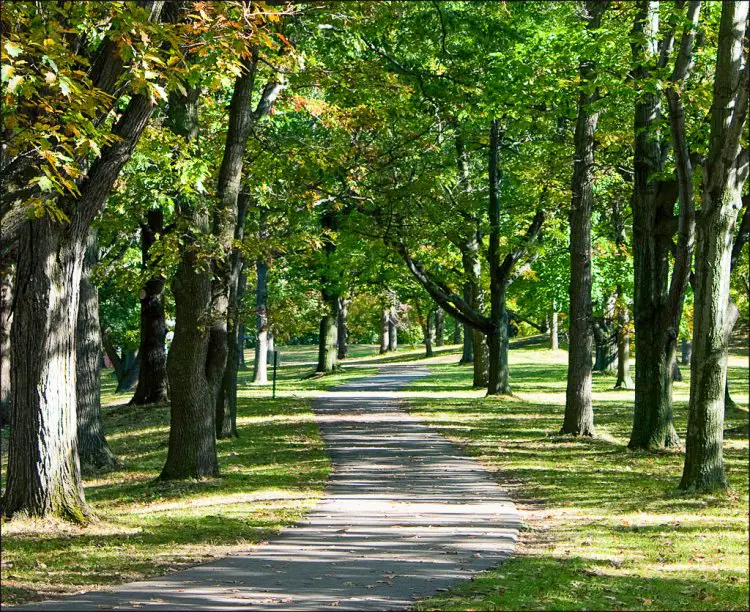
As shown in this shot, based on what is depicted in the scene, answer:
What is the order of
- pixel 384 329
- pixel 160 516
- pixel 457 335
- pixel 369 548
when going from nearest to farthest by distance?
pixel 369 548
pixel 160 516
pixel 384 329
pixel 457 335

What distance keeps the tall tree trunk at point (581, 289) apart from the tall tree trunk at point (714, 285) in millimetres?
7243

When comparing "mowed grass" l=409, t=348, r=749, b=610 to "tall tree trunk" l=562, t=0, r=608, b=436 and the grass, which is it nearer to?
the grass

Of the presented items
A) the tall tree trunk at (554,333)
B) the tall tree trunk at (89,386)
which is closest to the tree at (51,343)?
the tall tree trunk at (89,386)

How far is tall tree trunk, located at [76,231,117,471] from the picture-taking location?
1789cm

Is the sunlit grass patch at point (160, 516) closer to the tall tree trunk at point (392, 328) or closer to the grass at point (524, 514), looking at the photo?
the grass at point (524, 514)

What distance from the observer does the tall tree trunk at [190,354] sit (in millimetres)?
14961

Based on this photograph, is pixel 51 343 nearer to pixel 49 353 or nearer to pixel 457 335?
pixel 49 353

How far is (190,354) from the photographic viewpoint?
49.4 ft

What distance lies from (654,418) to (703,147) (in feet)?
16.3

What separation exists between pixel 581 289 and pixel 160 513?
1147 cm

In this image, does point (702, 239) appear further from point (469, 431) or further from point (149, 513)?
point (469, 431)

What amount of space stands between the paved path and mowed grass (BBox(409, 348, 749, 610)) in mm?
382

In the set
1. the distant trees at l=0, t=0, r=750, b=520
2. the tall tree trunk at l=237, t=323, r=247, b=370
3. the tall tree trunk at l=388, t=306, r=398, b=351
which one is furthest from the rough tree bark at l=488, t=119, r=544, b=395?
the tall tree trunk at l=388, t=306, r=398, b=351

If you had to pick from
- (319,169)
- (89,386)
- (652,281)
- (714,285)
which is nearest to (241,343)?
(319,169)
